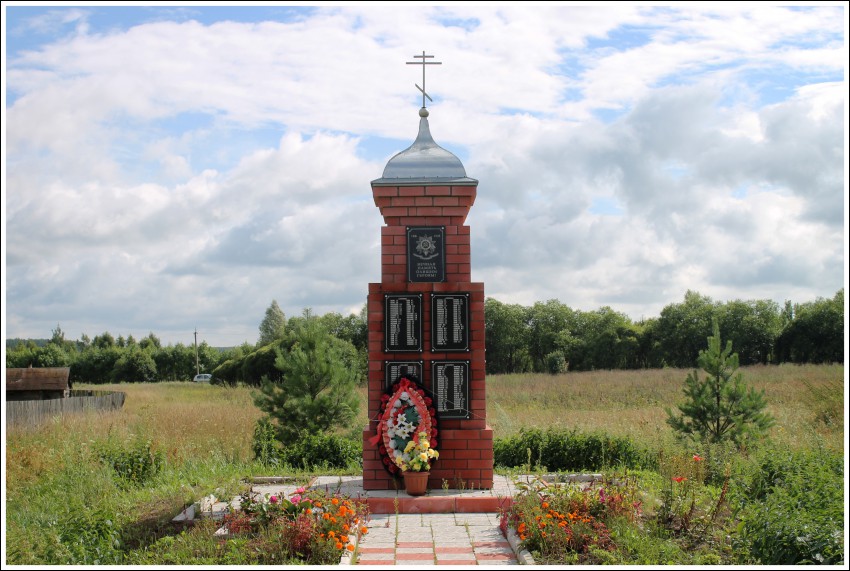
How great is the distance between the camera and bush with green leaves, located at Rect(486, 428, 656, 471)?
945cm

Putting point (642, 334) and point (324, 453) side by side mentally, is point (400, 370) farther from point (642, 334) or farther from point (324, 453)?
point (642, 334)

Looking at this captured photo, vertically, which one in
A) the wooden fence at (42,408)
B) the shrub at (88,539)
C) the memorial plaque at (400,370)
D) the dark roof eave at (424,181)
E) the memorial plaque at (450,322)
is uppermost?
the dark roof eave at (424,181)

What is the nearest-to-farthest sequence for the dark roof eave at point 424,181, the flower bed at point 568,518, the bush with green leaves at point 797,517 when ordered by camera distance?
the bush with green leaves at point 797,517 → the flower bed at point 568,518 → the dark roof eave at point 424,181

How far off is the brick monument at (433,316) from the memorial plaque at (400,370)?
1cm

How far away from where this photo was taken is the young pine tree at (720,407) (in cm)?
1007

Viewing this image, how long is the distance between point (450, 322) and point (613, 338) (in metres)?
30.0

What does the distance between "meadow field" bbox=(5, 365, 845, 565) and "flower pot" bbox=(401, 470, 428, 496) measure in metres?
1.59

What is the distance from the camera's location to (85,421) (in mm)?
12109

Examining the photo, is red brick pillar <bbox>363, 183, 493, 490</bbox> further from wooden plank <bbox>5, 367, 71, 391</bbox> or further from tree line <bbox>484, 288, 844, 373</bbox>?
tree line <bbox>484, 288, 844, 373</bbox>

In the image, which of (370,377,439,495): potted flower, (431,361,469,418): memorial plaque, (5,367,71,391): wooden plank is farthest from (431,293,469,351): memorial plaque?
(5,367,71,391): wooden plank

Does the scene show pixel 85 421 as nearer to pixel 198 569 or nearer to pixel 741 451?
pixel 198 569

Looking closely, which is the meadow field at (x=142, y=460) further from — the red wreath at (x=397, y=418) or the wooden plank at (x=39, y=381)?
the wooden plank at (x=39, y=381)

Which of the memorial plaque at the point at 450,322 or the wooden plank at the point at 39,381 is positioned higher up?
the memorial plaque at the point at 450,322

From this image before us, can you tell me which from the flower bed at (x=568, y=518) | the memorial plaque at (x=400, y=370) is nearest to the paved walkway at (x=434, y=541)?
the flower bed at (x=568, y=518)
